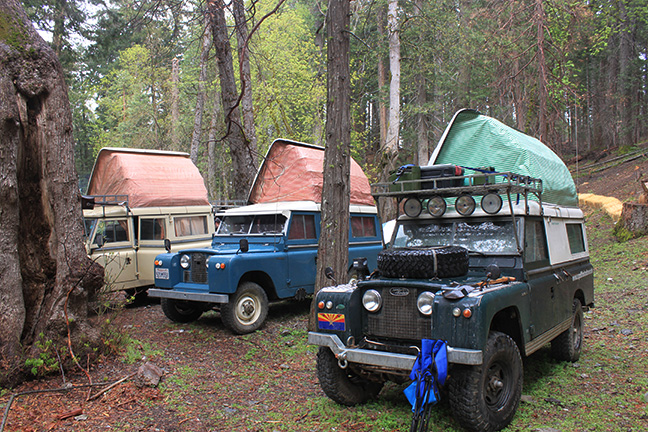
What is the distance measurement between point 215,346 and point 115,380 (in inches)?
77.2

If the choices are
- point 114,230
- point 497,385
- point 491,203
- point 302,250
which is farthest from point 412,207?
point 114,230

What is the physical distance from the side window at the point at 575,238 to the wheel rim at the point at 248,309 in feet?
16.6

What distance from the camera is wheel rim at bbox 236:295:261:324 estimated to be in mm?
7852

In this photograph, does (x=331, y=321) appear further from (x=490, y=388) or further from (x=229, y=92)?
(x=229, y=92)

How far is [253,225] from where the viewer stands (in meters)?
9.38

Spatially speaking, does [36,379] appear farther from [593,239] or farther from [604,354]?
[593,239]

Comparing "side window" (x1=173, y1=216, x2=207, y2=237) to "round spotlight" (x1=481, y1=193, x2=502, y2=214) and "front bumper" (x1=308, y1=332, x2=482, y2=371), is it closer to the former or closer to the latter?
"front bumper" (x1=308, y1=332, x2=482, y2=371)

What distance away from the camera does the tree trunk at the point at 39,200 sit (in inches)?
209

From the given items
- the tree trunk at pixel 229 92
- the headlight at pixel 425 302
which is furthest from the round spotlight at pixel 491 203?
the tree trunk at pixel 229 92

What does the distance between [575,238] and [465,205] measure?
8.70 feet

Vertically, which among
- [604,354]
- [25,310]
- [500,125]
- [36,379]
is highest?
[500,125]

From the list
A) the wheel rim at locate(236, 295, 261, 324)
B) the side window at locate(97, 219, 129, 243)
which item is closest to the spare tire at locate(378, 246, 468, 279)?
the wheel rim at locate(236, 295, 261, 324)

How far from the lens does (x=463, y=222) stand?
18.7 ft

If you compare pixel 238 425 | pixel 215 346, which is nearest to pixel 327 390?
pixel 238 425
